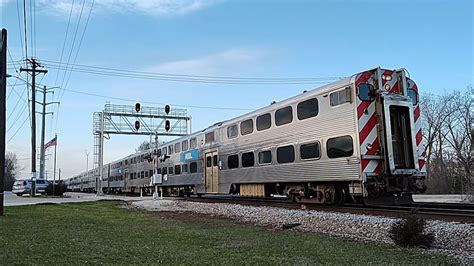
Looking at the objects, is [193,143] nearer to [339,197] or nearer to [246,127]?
[246,127]

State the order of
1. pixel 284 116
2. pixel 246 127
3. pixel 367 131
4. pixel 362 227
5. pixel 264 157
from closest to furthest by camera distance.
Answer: pixel 362 227
pixel 367 131
pixel 284 116
pixel 264 157
pixel 246 127

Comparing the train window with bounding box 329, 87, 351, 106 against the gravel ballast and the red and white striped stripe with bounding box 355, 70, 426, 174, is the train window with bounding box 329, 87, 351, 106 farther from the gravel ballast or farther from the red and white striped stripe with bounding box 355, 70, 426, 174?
the gravel ballast

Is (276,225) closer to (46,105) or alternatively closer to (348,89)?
(348,89)

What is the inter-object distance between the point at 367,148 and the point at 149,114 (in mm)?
30964

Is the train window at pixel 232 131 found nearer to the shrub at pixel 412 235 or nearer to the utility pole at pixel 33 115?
the shrub at pixel 412 235

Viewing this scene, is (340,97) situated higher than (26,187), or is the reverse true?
(340,97)

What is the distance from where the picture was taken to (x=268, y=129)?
18125 millimetres

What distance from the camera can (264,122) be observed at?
1853cm

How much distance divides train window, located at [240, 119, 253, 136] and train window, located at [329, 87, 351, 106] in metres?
5.72

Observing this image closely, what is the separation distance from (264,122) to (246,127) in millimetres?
1730

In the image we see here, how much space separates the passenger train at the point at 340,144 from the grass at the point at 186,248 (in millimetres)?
4817

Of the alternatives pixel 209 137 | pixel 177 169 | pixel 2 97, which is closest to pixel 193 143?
pixel 209 137

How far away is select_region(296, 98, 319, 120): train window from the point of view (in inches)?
597

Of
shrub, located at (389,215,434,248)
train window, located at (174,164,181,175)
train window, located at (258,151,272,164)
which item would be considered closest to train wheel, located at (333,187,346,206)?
train window, located at (258,151,272,164)
